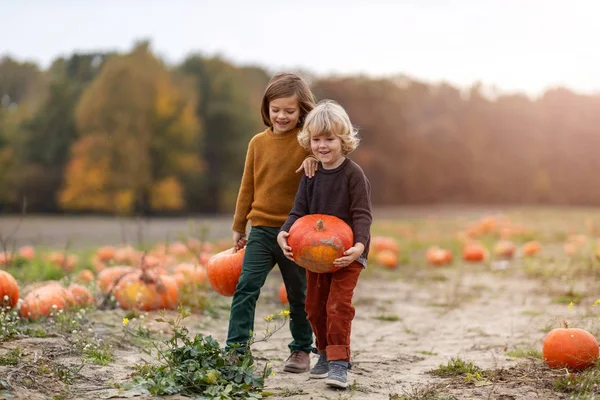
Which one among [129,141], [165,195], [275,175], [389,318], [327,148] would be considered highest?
[129,141]

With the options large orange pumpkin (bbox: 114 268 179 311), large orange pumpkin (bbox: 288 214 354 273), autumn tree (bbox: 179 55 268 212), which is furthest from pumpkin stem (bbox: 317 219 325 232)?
autumn tree (bbox: 179 55 268 212)

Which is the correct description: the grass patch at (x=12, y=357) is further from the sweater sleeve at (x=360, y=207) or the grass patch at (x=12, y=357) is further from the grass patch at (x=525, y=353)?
the grass patch at (x=525, y=353)

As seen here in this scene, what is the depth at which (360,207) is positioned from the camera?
4062 mm

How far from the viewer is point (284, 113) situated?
4.41 m

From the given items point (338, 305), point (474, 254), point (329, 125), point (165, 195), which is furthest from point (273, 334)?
point (165, 195)

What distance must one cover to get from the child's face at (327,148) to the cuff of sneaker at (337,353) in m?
1.06

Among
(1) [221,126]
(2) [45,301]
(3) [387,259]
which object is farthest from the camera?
(1) [221,126]

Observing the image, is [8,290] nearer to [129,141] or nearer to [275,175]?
[275,175]

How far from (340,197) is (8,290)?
8.73ft

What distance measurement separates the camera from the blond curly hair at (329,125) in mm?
4016

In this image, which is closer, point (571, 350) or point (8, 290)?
point (571, 350)

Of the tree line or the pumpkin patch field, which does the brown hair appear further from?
the tree line

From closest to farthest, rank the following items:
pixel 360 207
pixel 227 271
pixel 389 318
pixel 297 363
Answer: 1. pixel 360 207
2. pixel 297 363
3. pixel 227 271
4. pixel 389 318

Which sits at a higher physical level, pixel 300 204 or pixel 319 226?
pixel 300 204
